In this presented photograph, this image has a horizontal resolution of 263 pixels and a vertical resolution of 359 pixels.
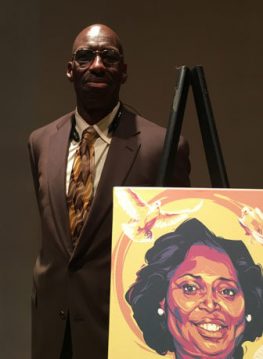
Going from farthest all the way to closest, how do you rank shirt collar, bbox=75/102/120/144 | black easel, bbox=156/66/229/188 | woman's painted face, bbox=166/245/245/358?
1. shirt collar, bbox=75/102/120/144
2. black easel, bbox=156/66/229/188
3. woman's painted face, bbox=166/245/245/358

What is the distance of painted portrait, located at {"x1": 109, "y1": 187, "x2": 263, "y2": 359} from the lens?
123 centimetres

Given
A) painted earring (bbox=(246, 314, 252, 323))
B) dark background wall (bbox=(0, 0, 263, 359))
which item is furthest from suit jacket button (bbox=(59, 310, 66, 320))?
dark background wall (bbox=(0, 0, 263, 359))

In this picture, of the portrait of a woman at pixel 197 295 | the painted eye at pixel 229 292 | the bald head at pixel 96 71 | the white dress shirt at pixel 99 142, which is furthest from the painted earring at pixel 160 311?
the bald head at pixel 96 71

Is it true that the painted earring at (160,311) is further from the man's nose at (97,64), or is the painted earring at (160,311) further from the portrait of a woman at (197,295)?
the man's nose at (97,64)

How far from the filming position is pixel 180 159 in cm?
160

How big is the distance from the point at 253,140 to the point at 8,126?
1.03 meters

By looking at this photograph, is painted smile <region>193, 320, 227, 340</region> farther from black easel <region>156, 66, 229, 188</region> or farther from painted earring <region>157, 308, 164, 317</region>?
black easel <region>156, 66, 229, 188</region>

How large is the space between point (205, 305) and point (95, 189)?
0.46 metres

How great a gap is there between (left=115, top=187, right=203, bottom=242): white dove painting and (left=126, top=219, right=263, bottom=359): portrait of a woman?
0.02 metres

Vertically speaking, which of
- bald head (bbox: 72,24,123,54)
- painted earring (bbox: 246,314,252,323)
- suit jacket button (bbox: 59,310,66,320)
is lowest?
suit jacket button (bbox: 59,310,66,320)

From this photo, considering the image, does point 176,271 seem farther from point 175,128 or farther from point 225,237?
point 175,128

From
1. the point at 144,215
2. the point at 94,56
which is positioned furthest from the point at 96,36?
the point at 144,215

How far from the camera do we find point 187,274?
1267 mm

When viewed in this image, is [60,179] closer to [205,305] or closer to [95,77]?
[95,77]
